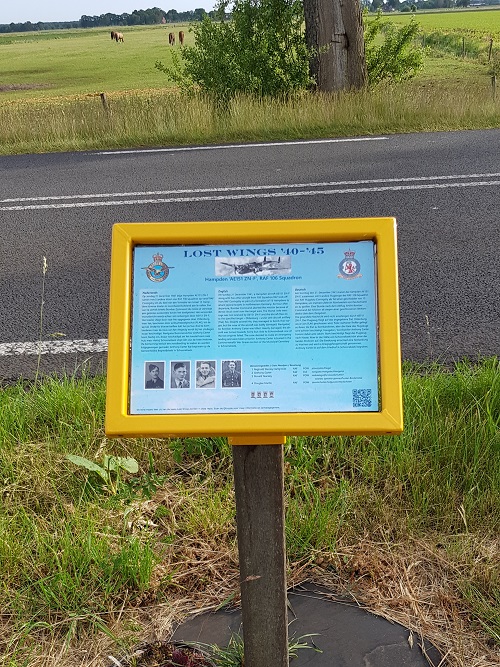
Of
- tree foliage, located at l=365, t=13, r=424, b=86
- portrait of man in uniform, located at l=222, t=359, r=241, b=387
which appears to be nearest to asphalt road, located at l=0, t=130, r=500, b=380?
portrait of man in uniform, located at l=222, t=359, r=241, b=387

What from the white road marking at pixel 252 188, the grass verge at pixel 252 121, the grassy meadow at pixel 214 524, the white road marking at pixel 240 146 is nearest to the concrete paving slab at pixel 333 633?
the grassy meadow at pixel 214 524

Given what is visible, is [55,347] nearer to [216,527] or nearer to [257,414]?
[216,527]

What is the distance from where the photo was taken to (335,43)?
10.6 m

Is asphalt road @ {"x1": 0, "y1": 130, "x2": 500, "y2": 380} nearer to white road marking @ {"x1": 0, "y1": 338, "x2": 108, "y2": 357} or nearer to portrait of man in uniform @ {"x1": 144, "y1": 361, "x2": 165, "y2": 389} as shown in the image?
white road marking @ {"x1": 0, "y1": 338, "x2": 108, "y2": 357}

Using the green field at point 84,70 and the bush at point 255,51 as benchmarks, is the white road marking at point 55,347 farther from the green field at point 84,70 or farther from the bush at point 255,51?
the green field at point 84,70

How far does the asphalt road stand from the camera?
13.0 feet

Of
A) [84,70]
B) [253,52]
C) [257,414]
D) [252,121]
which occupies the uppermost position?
[84,70]

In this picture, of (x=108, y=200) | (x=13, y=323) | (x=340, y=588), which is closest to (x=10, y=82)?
(x=108, y=200)

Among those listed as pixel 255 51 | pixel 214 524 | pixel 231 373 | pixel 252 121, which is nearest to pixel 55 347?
pixel 214 524

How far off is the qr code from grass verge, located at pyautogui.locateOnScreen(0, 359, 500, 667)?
0.85 meters

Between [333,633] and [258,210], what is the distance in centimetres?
438

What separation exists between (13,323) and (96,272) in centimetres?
86

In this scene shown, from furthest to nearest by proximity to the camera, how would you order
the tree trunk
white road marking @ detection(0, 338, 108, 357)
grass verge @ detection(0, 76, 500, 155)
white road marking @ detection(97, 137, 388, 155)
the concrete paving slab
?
the tree trunk, grass verge @ detection(0, 76, 500, 155), white road marking @ detection(97, 137, 388, 155), white road marking @ detection(0, 338, 108, 357), the concrete paving slab

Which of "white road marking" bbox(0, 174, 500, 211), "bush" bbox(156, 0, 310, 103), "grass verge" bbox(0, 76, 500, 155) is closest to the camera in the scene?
"white road marking" bbox(0, 174, 500, 211)
